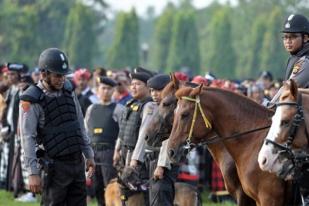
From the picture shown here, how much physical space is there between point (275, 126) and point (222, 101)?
1.41m

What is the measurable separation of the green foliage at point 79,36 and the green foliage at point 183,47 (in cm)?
747

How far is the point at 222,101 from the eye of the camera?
1063cm

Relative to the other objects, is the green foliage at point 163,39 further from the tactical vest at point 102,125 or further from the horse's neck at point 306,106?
the horse's neck at point 306,106

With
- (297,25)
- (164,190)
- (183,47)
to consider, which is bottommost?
(164,190)

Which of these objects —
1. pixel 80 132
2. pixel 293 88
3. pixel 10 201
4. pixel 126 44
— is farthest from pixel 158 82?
pixel 126 44

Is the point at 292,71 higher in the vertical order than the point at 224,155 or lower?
higher

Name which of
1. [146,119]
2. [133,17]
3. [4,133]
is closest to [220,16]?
[133,17]

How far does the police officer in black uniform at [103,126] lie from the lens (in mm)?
15211

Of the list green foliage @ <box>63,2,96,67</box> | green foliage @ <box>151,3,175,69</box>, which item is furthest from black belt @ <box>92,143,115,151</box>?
green foliage @ <box>151,3,175,69</box>

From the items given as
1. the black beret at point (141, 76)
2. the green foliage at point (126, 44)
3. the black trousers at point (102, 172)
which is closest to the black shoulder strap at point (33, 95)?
the black beret at point (141, 76)

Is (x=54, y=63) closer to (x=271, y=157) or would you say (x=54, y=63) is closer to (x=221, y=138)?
(x=221, y=138)

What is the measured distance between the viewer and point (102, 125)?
50.2ft

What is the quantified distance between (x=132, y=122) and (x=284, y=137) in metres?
4.37

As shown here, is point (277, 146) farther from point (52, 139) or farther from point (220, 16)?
point (220, 16)
